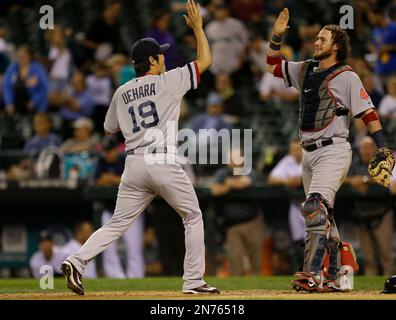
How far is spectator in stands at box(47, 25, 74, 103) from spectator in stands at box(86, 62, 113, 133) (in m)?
0.39

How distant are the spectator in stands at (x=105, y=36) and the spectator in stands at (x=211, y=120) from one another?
3.17 meters

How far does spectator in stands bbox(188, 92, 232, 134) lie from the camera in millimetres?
14312

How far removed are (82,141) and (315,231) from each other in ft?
22.7

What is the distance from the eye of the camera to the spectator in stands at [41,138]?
49.0 feet

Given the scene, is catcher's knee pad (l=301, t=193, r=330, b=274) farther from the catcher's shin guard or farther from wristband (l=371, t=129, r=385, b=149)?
wristband (l=371, t=129, r=385, b=149)

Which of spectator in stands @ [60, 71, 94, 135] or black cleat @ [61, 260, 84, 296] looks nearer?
black cleat @ [61, 260, 84, 296]

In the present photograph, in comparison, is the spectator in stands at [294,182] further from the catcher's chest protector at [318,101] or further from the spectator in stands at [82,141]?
the catcher's chest protector at [318,101]

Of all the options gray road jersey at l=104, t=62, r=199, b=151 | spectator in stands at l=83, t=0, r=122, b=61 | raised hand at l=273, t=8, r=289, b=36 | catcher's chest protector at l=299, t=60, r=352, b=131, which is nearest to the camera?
gray road jersey at l=104, t=62, r=199, b=151

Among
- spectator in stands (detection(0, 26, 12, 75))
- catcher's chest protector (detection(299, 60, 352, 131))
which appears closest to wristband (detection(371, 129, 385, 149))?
catcher's chest protector (detection(299, 60, 352, 131))

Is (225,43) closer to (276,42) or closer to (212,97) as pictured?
(212,97)

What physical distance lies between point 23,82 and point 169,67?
235 cm

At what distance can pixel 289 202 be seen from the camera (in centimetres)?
1377

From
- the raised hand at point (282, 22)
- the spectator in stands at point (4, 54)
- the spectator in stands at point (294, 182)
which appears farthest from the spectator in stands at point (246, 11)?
the raised hand at point (282, 22)
